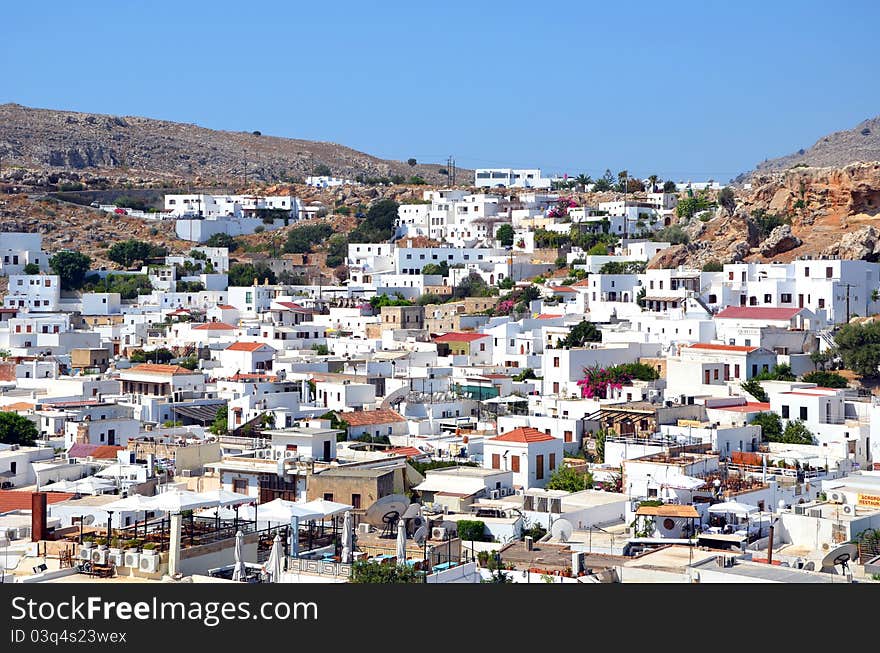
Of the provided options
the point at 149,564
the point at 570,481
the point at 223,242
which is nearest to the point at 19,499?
the point at 570,481

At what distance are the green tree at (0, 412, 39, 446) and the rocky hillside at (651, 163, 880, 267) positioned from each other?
25793 mm

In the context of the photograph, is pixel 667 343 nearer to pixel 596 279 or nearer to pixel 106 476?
pixel 596 279

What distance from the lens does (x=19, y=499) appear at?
81.5 ft

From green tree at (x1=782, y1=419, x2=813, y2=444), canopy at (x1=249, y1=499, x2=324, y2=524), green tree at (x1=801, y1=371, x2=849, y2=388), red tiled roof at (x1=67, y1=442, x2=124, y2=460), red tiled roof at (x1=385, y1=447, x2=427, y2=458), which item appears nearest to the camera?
canopy at (x1=249, y1=499, x2=324, y2=524)

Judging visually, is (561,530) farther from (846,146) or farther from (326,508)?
(846,146)

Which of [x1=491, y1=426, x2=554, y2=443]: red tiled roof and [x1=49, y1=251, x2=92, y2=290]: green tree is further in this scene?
[x1=49, y1=251, x2=92, y2=290]: green tree

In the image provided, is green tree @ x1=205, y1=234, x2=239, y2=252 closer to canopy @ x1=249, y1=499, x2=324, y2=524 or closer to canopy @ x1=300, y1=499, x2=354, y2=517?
canopy @ x1=300, y1=499, x2=354, y2=517

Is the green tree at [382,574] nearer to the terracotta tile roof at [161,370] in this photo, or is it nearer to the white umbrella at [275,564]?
the white umbrella at [275,564]

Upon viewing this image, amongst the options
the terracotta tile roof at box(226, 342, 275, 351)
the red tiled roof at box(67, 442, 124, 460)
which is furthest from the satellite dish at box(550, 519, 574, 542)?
the terracotta tile roof at box(226, 342, 275, 351)

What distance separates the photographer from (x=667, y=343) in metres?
42.4

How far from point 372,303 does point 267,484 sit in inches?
1172

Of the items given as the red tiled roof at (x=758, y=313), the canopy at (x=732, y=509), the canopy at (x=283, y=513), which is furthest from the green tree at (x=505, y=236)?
the canopy at (x=283, y=513)

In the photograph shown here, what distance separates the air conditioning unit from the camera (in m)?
16.1
